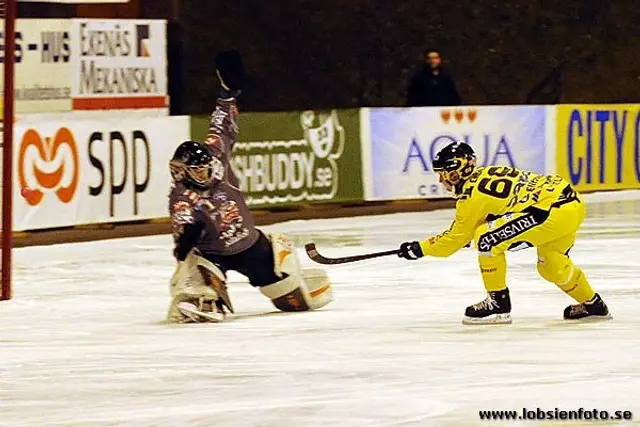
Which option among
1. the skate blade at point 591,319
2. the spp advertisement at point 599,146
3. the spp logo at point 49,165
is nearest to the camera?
the skate blade at point 591,319

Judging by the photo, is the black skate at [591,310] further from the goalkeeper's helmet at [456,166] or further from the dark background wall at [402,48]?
the dark background wall at [402,48]

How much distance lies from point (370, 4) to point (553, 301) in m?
20.8

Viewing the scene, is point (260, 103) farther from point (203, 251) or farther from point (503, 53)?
point (203, 251)

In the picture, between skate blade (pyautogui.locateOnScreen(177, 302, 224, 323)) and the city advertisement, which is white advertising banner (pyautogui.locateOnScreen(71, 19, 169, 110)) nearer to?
the city advertisement

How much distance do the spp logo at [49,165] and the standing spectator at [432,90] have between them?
6.69 metres

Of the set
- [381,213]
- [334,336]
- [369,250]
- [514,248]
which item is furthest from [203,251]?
[381,213]

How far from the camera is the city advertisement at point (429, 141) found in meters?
20.1

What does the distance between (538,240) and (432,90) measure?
12.7 metres

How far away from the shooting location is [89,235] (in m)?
16.7

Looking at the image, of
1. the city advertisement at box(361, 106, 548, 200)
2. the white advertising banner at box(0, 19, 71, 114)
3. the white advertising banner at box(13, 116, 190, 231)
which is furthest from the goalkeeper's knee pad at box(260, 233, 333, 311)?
the city advertisement at box(361, 106, 548, 200)

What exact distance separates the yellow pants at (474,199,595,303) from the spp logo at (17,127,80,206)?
714 centimetres

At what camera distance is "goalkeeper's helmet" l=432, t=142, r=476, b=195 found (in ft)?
32.1

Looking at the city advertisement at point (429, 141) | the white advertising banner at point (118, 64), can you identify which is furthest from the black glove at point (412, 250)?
the city advertisement at point (429, 141)

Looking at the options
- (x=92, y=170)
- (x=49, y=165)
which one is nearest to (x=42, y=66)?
(x=92, y=170)
